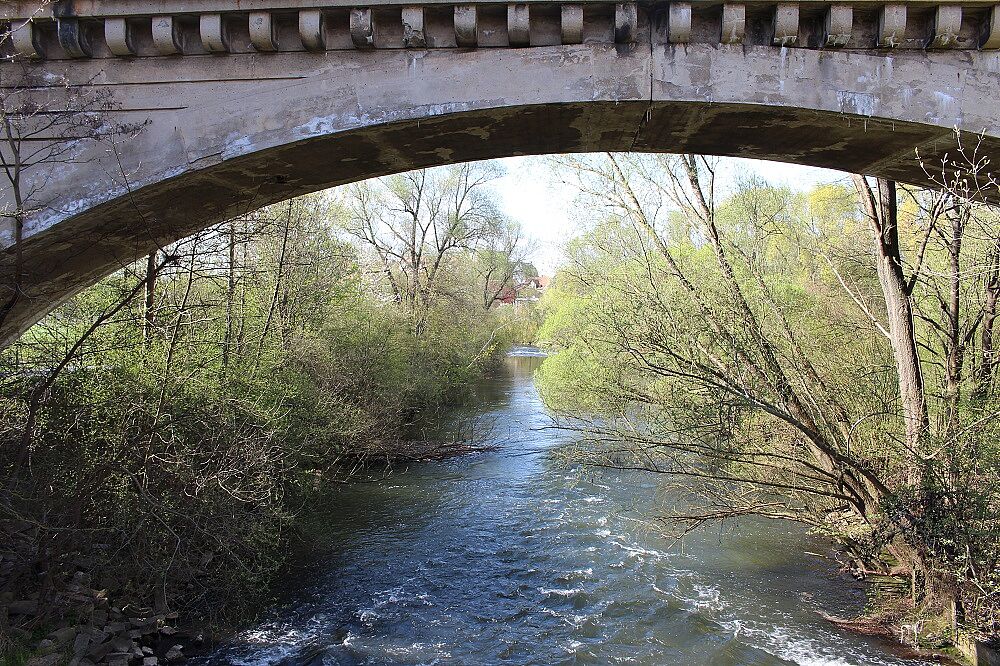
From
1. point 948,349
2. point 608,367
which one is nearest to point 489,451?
point 608,367

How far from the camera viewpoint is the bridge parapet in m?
3.53

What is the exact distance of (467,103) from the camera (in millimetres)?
3686

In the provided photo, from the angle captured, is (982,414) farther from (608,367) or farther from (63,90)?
(63,90)

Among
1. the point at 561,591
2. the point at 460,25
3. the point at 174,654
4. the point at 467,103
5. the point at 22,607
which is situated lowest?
the point at 561,591

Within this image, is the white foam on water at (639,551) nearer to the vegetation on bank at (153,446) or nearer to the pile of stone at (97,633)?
the vegetation on bank at (153,446)

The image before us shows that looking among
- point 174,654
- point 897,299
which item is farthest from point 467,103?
point 174,654

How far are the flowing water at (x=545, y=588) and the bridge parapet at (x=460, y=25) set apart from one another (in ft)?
14.8

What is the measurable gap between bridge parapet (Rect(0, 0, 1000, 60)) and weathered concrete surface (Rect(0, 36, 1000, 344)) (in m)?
0.07

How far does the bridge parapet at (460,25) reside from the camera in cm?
353

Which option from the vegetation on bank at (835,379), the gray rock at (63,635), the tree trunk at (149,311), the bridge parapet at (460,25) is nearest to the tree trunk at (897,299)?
the vegetation on bank at (835,379)

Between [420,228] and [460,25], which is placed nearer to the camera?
[460,25]

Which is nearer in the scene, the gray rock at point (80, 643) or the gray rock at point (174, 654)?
the gray rock at point (80, 643)

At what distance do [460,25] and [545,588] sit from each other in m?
6.54

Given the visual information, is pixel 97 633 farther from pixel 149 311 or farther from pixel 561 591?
pixel 561 591
